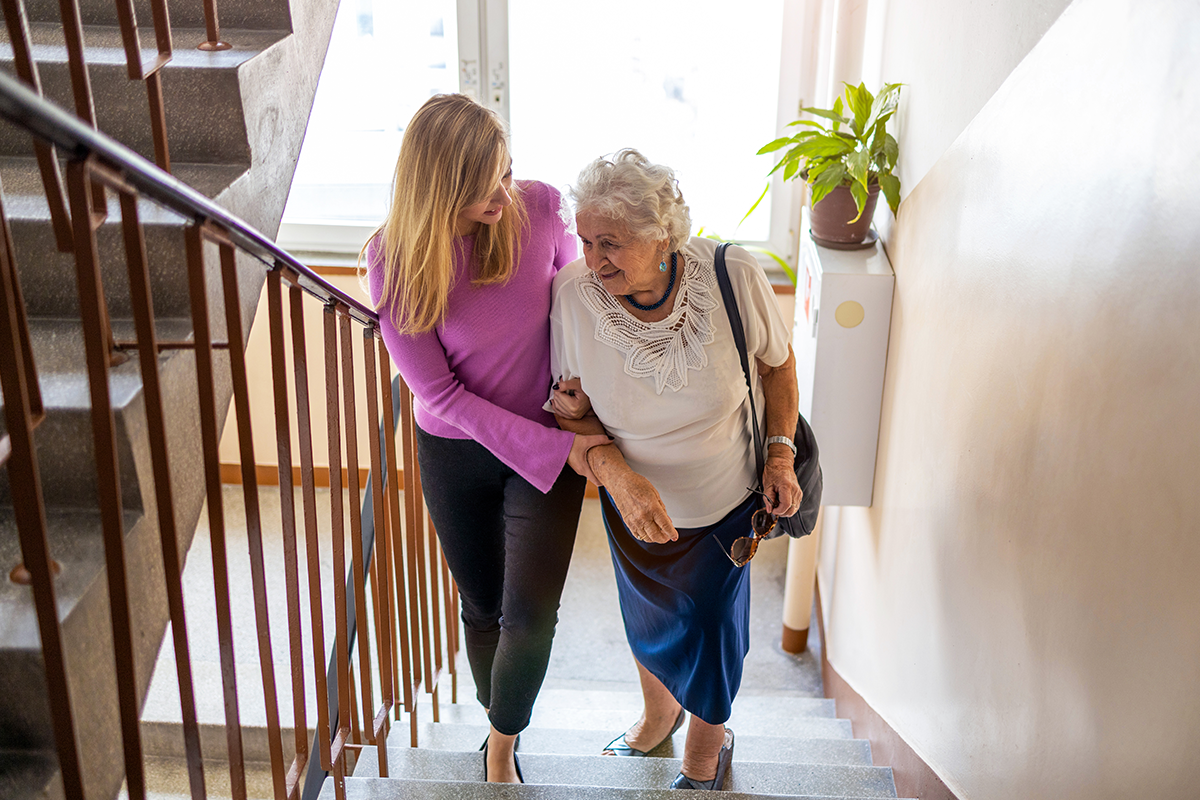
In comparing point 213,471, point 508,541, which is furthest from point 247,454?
point 508,541

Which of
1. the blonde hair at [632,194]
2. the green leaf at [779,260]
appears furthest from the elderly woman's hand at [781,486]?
the green leaf at [779,260]

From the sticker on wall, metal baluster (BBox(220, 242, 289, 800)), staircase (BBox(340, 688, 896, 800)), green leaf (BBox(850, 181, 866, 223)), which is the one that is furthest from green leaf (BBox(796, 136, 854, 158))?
metal baluster (BBox(220, 242, 289, 800))

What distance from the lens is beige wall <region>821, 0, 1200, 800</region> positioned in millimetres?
1007

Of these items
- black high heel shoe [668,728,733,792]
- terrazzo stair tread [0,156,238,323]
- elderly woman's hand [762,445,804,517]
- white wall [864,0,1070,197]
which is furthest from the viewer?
black high heel shoe [668,728,733,792]

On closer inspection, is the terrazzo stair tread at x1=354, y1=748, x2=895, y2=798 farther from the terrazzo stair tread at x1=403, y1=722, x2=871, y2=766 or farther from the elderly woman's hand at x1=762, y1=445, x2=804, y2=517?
the elderly woman's hand at x1=762, y1=445, x2=804, y2=517

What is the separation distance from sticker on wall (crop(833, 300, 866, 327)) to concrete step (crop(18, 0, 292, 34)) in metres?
1.53

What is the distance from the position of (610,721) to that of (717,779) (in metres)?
0.78

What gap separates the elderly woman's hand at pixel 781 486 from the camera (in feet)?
5.83

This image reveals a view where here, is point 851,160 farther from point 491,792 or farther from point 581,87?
point 581,87

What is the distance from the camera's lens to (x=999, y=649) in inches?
59.8

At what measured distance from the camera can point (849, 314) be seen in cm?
249

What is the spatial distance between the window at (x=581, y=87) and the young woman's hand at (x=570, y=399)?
7.40 feet

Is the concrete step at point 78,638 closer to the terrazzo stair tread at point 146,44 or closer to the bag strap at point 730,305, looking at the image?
the terrazzo stair tread at point 146,44

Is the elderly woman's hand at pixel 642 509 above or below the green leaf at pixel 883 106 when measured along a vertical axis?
below
